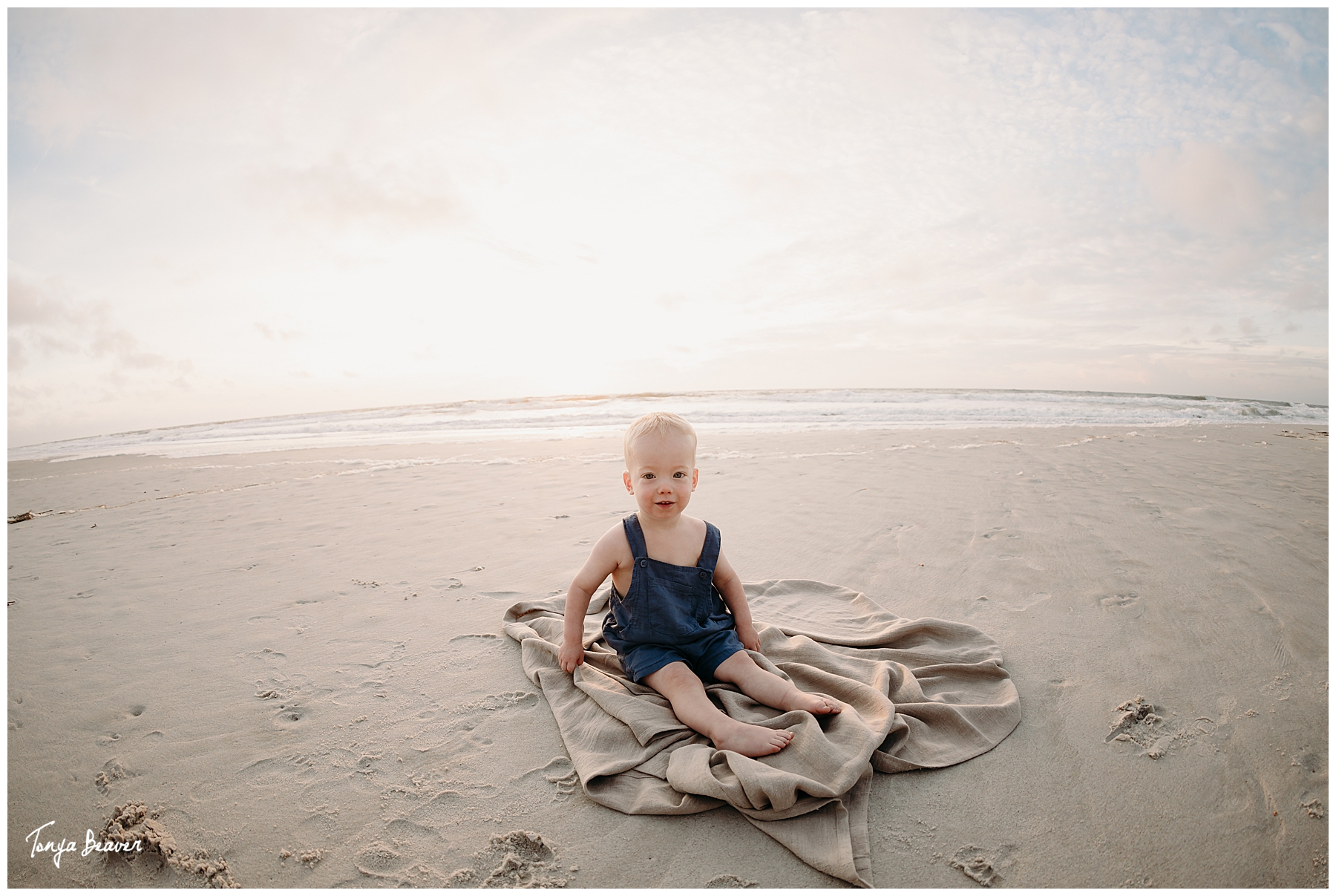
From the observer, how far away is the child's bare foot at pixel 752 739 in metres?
2.13

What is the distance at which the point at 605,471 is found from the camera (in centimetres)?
845

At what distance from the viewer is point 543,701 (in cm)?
268

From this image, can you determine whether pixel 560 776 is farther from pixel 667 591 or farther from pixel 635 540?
pixel 635 540

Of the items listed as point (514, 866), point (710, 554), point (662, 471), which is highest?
point (662, 471)

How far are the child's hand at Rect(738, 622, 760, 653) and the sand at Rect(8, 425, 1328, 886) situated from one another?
0.87 metres

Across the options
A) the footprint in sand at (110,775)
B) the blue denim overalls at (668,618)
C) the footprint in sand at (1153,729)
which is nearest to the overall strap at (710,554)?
the blue denim overalls at (668,618)

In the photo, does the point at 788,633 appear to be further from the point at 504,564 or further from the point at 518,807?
the point at 504,564

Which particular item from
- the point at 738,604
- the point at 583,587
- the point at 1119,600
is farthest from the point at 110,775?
the point at 1119,600

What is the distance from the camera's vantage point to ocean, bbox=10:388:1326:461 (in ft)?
49.8

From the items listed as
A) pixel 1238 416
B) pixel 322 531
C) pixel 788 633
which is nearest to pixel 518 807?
pixel 788 633

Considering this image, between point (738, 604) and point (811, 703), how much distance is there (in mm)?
645

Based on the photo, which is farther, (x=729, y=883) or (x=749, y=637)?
(x=749, y=637)

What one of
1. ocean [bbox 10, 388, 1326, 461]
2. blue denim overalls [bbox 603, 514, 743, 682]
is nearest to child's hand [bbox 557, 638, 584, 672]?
blue denim overalls [bbox 603, 514, 743, 682]

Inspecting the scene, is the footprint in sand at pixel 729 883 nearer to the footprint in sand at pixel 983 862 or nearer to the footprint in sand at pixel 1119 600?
the footprint in sand at pixel 983 862
